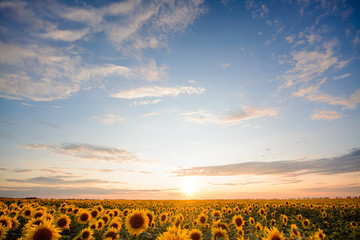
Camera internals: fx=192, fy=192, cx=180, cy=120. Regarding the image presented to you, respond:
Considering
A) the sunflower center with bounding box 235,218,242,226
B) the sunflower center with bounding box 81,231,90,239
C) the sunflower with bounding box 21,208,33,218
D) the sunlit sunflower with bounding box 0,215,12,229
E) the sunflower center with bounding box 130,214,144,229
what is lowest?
the sunflower center with bounding box 235,218,242,226

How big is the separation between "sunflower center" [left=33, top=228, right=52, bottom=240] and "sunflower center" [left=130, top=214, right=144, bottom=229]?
9.81 ft

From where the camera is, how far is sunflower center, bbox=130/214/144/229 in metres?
7.97

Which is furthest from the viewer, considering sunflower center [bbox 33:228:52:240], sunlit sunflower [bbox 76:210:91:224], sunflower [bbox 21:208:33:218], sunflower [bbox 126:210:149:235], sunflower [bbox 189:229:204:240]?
sunflower [bbox 21:208:33:218]

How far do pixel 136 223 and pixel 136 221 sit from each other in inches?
3.1

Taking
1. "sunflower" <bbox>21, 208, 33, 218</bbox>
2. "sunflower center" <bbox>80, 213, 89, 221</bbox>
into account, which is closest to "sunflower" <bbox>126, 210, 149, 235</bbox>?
"sunflower center" <bbox>80, 213, 89, 221</bbox>

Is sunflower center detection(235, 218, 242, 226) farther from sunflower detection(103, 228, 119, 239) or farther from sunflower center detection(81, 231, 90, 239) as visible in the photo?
sunflower center detection(81, 231, 90, 239)

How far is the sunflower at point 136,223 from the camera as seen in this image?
26.1ft

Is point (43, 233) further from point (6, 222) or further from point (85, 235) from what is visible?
point (6, 222)

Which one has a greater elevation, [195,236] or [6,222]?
[195,236]

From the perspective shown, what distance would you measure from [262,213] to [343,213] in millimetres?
12485

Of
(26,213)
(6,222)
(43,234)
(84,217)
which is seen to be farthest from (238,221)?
(26,213)

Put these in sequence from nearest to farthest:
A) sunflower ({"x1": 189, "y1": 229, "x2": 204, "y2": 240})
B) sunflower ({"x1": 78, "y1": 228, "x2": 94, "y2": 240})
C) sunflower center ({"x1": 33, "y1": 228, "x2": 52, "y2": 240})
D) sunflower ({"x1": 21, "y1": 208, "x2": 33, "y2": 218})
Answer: sunflower ({"x1": 189, "y1": 229, "x2": 204, "y2": 240})
sunflower center ({"x1": 33, "y1": 228, "x2": 52, "y2": 240})
sunflower ({"x1": 78, "y1": 228, "x2": 94, "y2": 240})
sunflower ({"x1": 21, "y1": 208, "x2": 33, "y2": 218})

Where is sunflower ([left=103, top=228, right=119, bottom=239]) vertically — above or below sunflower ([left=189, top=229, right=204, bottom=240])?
below

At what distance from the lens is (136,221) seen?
26.4ft
